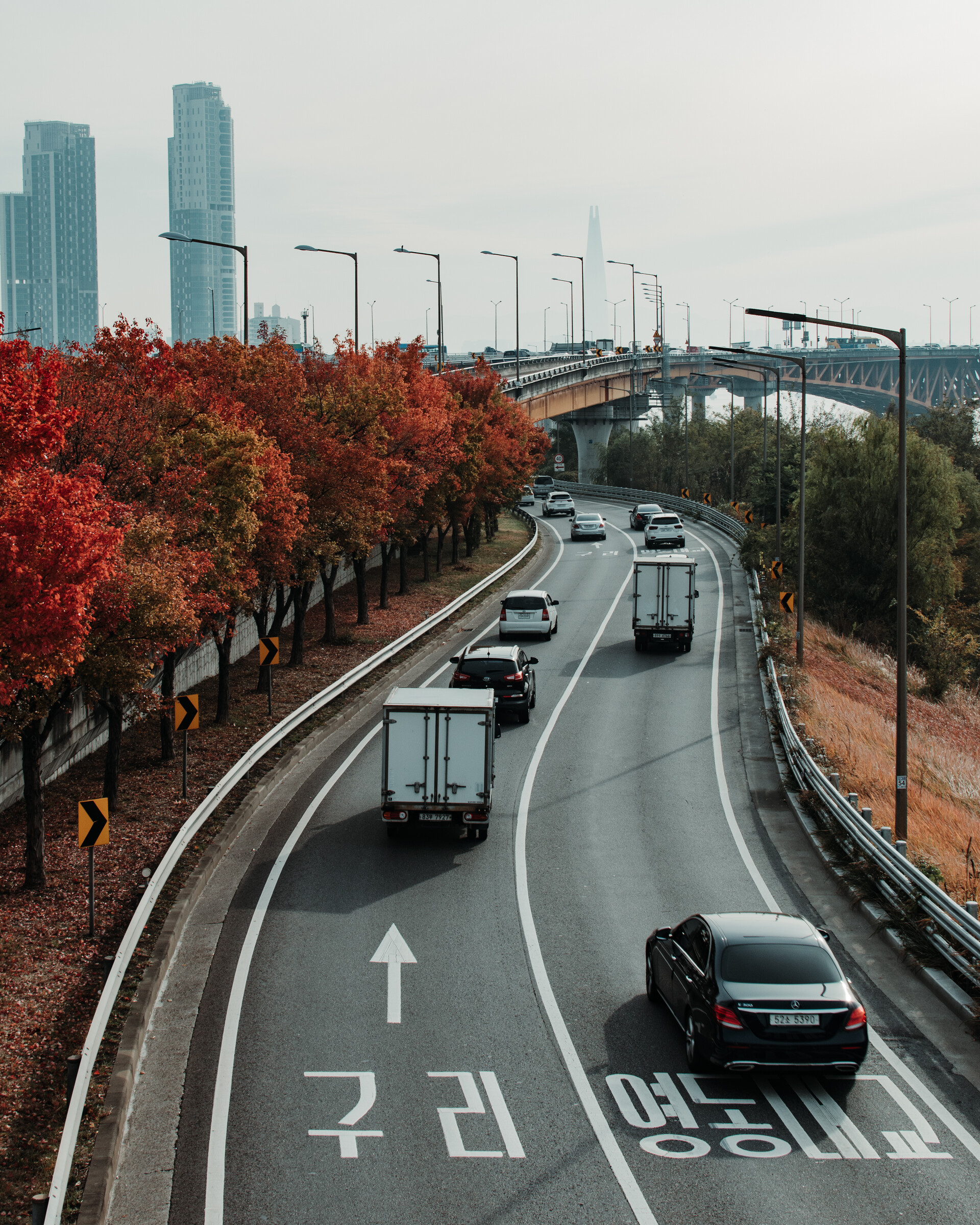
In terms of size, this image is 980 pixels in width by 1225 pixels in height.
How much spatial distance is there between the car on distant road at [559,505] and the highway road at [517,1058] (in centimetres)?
6339

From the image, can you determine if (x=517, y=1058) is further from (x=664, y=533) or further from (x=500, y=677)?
(x=664, y=533)

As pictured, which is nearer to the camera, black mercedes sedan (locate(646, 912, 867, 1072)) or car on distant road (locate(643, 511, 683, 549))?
black mercedes sedan (locate(646, 912, 867, 1072))

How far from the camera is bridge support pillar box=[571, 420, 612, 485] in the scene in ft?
390

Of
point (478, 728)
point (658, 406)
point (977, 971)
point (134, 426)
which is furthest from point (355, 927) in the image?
point (658, 406)

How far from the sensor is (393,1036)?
45.1 ft

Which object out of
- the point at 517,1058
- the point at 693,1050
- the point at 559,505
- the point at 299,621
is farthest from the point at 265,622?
the point at 559,505

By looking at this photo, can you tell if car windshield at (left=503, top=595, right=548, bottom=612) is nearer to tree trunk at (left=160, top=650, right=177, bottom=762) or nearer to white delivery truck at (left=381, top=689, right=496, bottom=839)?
tree trunk at (left=160, top=650, right=177, bottom=762)

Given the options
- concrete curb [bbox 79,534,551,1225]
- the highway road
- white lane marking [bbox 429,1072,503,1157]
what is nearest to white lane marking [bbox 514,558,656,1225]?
the highway road

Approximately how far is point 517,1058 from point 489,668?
1720 centimetres

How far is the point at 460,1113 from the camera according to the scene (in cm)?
1198

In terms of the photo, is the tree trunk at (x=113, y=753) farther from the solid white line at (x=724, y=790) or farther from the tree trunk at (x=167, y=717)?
the solid white line at (x=724, y=790)

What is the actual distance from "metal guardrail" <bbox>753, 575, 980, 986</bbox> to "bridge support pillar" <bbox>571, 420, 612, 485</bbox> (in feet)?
313

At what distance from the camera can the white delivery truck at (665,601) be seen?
38781mm

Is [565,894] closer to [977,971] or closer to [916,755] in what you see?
[977,971]
